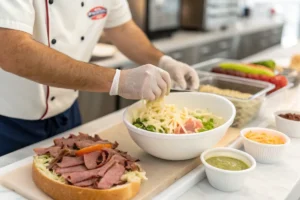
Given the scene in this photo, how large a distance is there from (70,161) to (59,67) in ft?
0.97

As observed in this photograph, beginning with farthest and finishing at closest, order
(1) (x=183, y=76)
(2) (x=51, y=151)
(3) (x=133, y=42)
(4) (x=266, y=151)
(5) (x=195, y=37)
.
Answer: (5) (x=195, y=37), (3) (x=133, y=42), (1) (x=183, y=76), (4) (x=266, y=151), (2) (x=51, y=151)

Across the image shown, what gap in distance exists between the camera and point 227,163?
1.15 m

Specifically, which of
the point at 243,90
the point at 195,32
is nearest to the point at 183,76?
the point at 243,90

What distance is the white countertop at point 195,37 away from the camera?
113 inches

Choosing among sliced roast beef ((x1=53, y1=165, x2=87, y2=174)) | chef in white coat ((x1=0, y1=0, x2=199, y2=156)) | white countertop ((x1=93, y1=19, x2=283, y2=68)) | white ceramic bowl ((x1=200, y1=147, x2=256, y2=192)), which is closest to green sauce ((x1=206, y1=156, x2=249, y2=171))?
white ceramic bowl ((x1=200, y1=147, x2=256, y2=192))

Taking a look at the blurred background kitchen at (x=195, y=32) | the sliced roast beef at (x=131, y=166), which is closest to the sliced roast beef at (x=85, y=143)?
the sliced roast beef at (x=131, y=166)

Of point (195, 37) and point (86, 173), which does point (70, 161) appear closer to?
point (86, 173)

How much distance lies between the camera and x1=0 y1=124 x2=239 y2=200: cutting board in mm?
1041

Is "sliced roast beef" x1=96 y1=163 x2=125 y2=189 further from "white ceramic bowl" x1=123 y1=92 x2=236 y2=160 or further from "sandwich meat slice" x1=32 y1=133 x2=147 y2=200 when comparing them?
"white ceramic bowl" x1=123 y1=92 x2=236 y2=160

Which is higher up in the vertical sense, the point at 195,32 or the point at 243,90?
the point at 243,90

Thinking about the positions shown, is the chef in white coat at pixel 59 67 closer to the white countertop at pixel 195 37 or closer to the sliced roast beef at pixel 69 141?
the sliced roast beef at pixel 69 141

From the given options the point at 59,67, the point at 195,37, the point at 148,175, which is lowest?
the point at 195,37

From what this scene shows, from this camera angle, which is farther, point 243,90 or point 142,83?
point 243,90

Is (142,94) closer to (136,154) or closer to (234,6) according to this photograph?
(136,154)
